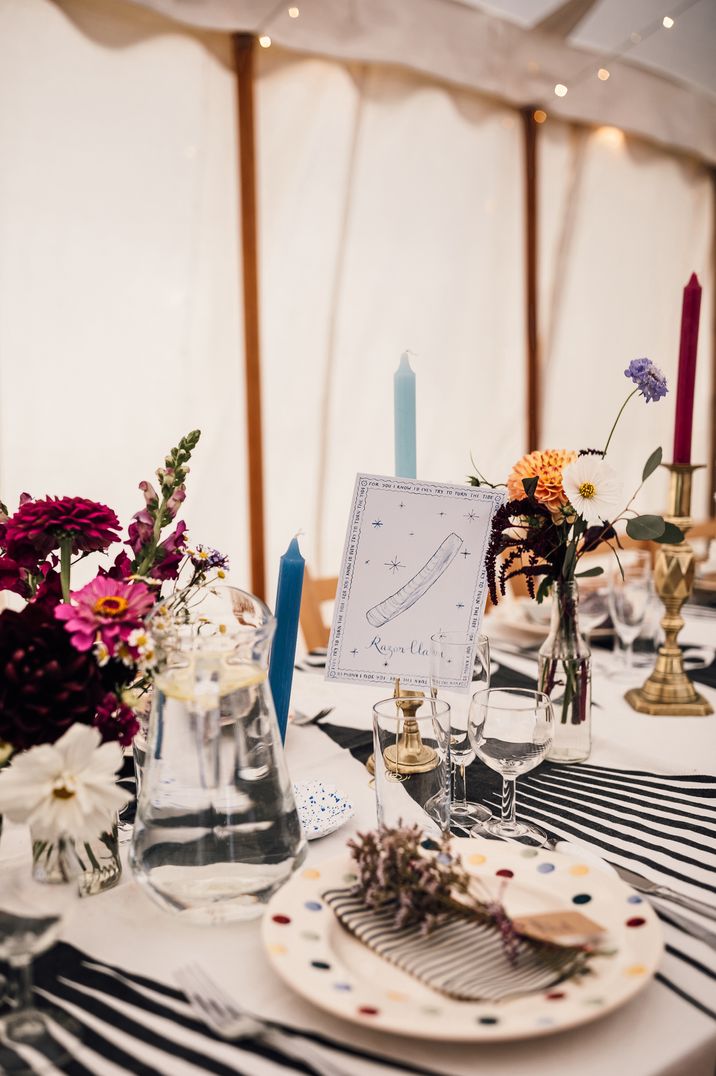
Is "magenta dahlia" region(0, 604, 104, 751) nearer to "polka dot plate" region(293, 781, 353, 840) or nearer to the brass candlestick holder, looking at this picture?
"polka dot plate" region(293, 781, 353, 840)

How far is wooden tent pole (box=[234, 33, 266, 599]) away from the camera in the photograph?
8.87ft

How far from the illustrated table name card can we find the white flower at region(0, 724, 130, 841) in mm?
357

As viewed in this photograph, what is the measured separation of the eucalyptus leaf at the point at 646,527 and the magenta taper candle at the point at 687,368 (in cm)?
20

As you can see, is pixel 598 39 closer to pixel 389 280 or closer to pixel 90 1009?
pixel 389 280

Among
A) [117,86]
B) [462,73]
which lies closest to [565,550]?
[117,86]

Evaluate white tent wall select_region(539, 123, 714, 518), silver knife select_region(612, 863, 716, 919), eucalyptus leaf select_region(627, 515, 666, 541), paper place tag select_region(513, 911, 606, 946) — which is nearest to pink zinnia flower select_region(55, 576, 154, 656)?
paper place tag select_region(513, 911, 606, 946)

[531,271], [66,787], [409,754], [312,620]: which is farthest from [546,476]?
[531,271]

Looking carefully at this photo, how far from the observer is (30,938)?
0.54 m

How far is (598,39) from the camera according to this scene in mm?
3043

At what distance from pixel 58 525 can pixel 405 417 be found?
40 cm

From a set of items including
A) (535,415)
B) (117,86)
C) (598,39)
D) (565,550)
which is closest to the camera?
(565,550)

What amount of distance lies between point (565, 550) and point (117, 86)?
2.34m

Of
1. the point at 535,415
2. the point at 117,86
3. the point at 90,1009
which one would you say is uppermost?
the point at 117,86

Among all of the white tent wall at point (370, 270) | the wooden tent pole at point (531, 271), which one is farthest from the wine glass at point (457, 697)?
the wooden tent pole at point (531, 271)
